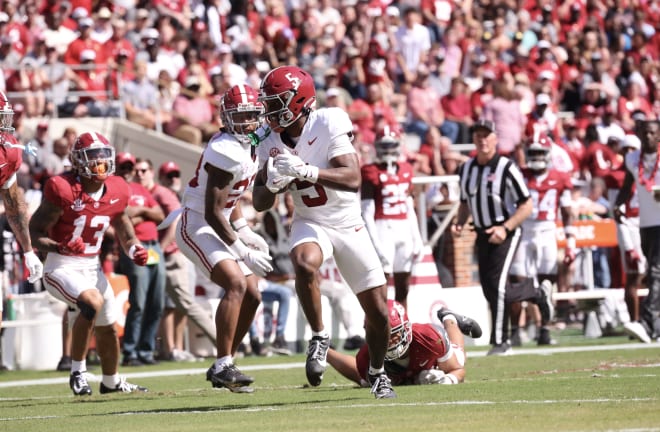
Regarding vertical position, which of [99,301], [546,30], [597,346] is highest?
[546,30]

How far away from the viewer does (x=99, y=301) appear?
9.86 m

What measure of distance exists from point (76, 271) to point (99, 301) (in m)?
0.35

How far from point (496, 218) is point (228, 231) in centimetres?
444

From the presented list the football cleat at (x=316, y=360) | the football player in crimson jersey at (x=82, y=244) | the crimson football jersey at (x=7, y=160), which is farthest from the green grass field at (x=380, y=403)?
the crimson football jersey at (x=7, y=160)

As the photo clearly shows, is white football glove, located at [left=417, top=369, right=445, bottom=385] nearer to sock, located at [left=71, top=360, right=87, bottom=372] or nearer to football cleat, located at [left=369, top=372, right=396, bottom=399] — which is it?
football cleat, located at [left=369, top=372, right=396, bottom=399]

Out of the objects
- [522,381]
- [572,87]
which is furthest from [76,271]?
[572,87]

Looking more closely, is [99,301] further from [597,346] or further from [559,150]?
[559,150]

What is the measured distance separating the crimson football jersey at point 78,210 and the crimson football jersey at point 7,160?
776 millimetres

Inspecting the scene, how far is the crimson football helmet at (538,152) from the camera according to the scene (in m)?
14.4

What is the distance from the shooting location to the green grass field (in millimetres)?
6984

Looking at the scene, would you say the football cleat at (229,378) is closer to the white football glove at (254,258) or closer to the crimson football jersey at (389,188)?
the white football glove at (254,258)

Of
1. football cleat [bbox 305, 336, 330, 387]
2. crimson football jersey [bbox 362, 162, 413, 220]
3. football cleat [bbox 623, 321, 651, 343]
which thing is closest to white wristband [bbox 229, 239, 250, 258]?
football cleat [bbox 305, 336, 330, 387]

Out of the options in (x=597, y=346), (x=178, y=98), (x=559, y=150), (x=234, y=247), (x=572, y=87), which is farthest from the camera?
(x=572, y=87)

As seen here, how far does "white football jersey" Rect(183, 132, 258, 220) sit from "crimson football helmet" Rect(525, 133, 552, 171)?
5403 mm
